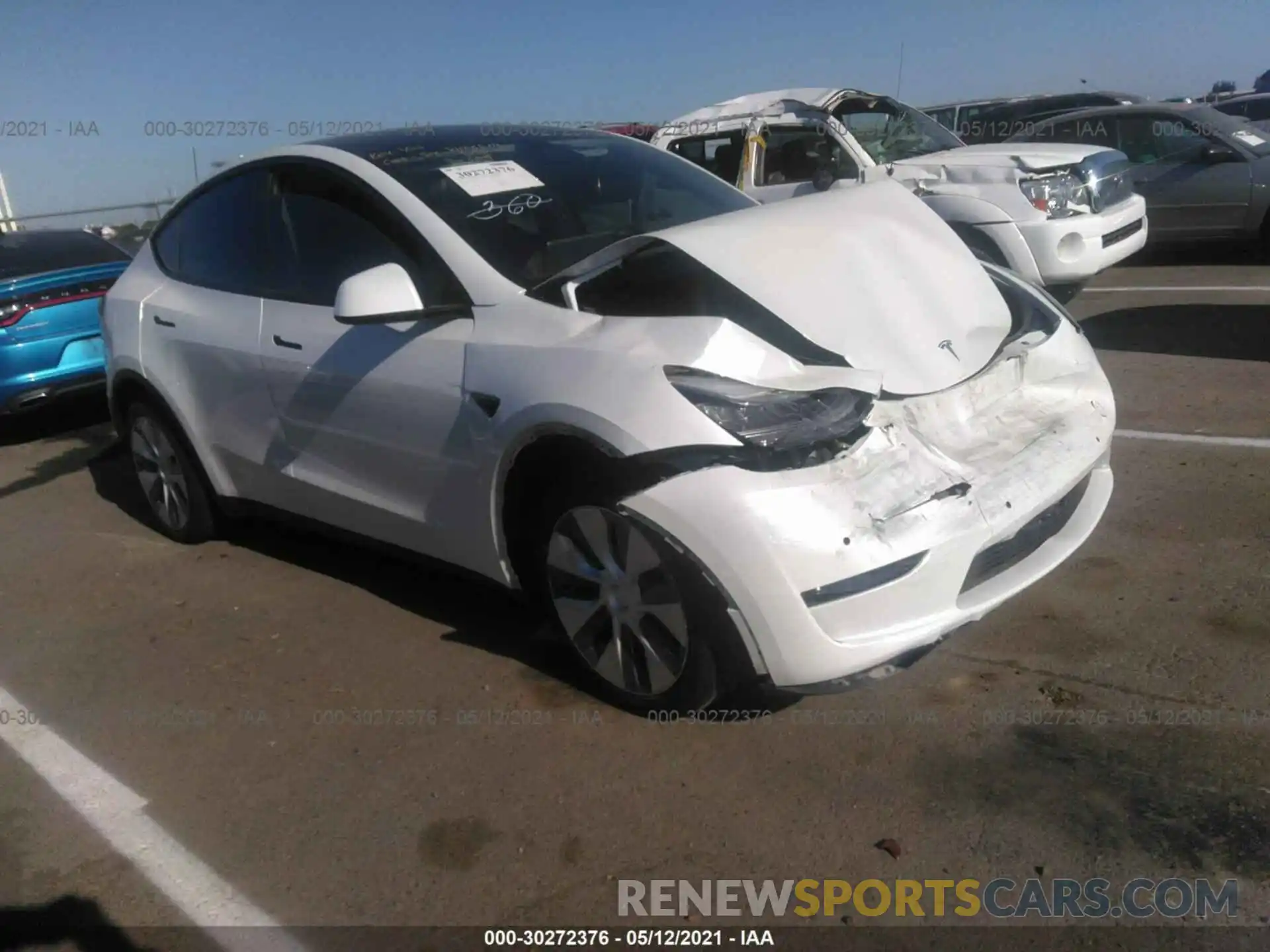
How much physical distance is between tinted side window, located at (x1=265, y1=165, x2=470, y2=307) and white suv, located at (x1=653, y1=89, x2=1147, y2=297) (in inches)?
134

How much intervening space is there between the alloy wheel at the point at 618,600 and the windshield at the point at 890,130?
5.95m

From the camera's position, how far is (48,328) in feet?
23.6

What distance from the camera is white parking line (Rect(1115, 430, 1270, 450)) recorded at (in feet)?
16.6

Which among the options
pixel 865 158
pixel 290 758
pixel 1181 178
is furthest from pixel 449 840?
pixel 1181 178

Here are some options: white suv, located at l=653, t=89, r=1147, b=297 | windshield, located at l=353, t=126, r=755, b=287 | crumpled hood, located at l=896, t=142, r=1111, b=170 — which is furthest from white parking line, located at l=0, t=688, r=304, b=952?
crumpled hood, located at l=896, t=142, r=1111, b=170

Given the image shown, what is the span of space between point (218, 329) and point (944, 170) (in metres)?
5.26

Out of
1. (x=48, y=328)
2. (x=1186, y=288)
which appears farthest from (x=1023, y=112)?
(x=48, y=328)

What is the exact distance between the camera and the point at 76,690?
3.98 m

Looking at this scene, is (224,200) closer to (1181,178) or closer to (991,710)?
(991,710)

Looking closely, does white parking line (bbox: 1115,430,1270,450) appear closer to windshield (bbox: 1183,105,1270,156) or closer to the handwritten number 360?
the handwritten number 360

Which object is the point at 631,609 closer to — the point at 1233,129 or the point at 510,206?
the point at 510,206

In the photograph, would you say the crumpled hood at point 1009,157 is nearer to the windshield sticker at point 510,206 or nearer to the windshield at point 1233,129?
the windshield at point 1233,129

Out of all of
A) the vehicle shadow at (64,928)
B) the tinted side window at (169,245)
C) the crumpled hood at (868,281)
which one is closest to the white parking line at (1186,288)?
the crumpled hood at (868,281)

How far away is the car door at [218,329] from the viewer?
4305 mm
